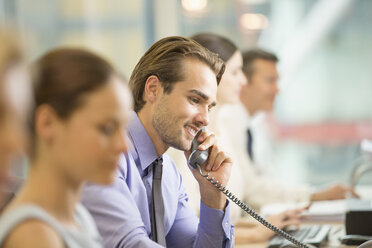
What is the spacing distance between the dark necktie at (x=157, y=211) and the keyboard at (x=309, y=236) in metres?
0.55

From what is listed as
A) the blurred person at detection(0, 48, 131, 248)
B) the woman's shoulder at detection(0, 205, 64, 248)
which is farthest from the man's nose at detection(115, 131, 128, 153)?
the woman's shoulder at detection(0, 205, 64, 248)

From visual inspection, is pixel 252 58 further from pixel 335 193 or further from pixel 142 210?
pixel 142 210

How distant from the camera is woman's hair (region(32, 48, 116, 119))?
836mm

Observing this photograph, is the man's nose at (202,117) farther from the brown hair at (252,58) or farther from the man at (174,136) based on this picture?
the brown hair at (252,58)

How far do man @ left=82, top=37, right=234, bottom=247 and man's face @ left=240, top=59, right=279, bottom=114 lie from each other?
2088 mm

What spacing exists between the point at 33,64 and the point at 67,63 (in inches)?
2.0

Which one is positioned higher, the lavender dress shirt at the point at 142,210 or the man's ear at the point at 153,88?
the man's ear at the point at 153,88

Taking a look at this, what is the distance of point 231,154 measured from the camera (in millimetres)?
2062

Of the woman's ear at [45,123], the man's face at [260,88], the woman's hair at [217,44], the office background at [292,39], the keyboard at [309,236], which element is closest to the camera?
the woman's ear at [45,123]

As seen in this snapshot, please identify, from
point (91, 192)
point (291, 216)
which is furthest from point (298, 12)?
point (91, 192)

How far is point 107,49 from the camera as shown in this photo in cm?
484

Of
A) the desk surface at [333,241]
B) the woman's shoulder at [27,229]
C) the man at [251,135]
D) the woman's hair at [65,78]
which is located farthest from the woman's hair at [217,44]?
the woman's shoulder at [27,229]

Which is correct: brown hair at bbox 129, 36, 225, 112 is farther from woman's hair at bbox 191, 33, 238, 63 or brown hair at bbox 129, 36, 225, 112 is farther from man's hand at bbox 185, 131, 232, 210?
woman's hair at bbox 191, 33, 238, 63

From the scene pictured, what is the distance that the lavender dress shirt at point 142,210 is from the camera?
147 centimetres
